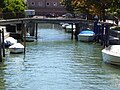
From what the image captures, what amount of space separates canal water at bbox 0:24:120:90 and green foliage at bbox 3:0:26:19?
86.3 ft

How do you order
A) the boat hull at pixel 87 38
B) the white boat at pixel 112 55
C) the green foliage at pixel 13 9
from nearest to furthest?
1. the white boat at pixel 112 55
2. the boat hull at pixel 87 38
3. the green foliage at pixel 13 9

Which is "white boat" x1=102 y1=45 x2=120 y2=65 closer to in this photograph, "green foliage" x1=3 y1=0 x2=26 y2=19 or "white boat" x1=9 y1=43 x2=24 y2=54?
"white boat" x1=9 y1=43 x2=24 y2=54

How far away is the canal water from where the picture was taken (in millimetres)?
38812

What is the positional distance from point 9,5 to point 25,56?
4057cm

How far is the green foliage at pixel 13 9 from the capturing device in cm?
9388

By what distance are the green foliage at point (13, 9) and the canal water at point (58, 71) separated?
2631 centimetres

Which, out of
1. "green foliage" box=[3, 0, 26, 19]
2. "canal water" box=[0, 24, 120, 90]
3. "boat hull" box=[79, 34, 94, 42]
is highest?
"green foliage" box=[3, 0, 26, 19]

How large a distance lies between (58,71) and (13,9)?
5357 centimetres

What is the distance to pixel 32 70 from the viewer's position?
156ft

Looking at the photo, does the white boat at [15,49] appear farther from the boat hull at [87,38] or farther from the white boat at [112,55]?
the boat hull at [87,38]

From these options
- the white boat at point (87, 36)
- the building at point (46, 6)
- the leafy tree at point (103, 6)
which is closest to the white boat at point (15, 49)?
the white boat at point (87, 36)

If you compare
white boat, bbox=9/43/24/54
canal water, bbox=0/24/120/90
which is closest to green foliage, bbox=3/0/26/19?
canal water, bbox=0/24/120/90

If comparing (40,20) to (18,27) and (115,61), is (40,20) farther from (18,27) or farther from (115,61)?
(115,61)

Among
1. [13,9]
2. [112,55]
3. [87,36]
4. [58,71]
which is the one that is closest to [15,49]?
[58,71]
